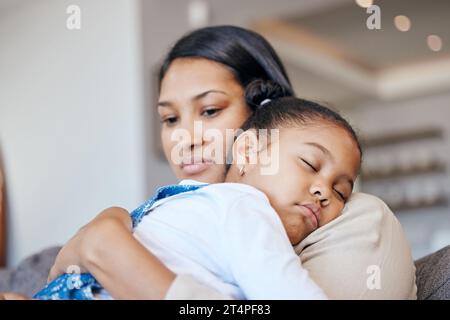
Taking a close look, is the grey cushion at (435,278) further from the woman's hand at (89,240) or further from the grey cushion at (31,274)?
the grey cushion at (31,274)

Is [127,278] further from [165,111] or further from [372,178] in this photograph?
[372,178]

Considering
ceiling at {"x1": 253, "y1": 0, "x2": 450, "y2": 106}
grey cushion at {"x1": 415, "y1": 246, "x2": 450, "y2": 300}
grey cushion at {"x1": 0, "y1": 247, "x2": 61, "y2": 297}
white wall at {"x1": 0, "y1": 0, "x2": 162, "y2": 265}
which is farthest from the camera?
ceiling at {"x1": 253, "y1": 0, "x2": 450, "y2": 106}

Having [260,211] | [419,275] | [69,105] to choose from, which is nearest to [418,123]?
[69,105]

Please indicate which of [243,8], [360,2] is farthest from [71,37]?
[360,2]

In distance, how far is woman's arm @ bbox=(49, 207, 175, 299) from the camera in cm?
78

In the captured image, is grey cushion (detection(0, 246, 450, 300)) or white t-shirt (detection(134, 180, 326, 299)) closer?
white t-shirt (detection(134, 180, 326, 299))

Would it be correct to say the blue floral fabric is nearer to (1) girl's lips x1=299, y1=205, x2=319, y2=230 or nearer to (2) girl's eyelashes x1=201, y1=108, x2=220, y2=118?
(1) girl's lips x1=299, y1=205, x2=319, y2=230

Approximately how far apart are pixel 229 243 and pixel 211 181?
0.55m

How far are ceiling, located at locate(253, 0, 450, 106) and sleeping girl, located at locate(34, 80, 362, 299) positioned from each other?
3257 millimetres

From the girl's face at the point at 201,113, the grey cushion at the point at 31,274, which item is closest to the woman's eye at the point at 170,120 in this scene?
the girl's face at the point at 201,113

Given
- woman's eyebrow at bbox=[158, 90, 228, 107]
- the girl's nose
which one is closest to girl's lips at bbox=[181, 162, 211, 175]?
woman's eyebrow at bbox=[158, 90, 228, 107]

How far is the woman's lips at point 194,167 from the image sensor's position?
1358 millimetres

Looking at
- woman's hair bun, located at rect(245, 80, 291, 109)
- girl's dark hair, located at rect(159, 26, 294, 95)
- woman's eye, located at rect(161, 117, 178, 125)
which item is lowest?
woman's eye, located at rect(161, 117, 178, 125)

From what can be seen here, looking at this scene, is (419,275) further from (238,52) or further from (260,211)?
(238,52)
